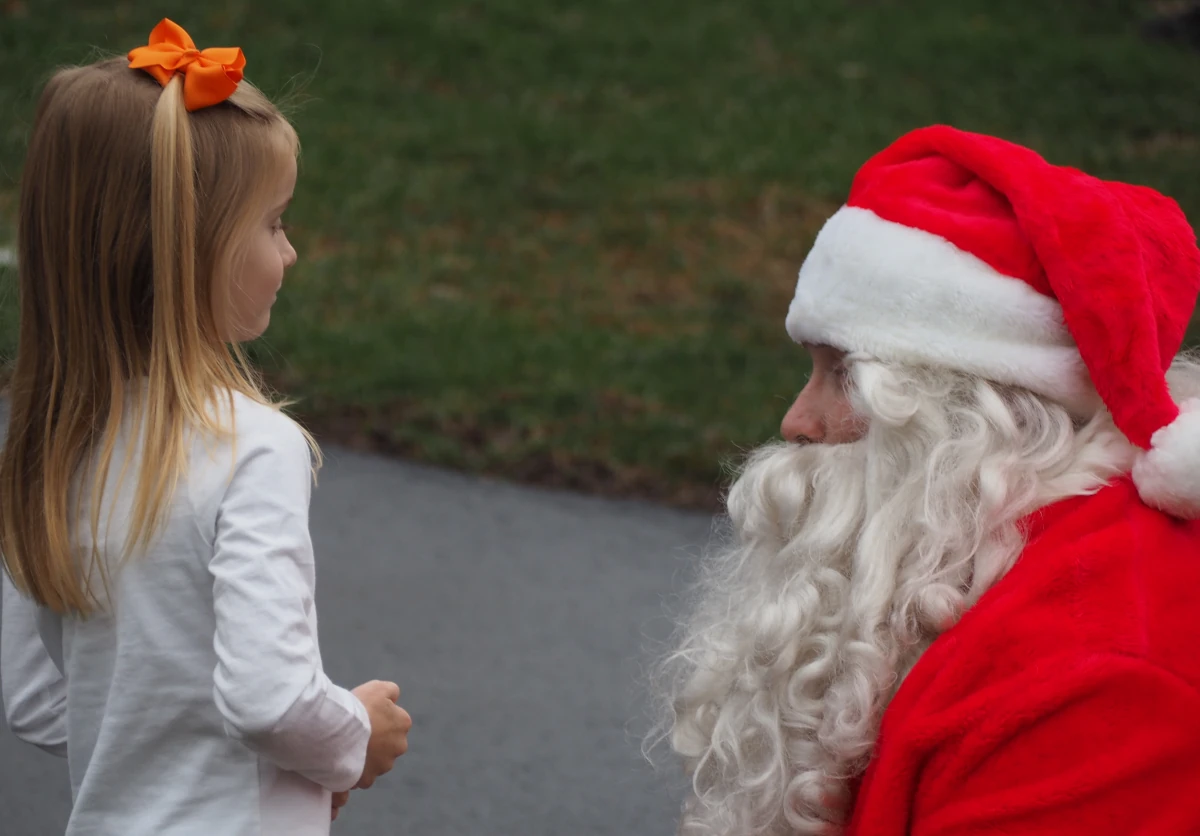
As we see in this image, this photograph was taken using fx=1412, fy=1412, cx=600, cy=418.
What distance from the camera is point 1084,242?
1669 mm

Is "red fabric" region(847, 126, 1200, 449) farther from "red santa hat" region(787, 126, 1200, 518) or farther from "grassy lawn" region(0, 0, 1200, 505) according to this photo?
"grassy lawn" region(0, 0, 1200, 505)

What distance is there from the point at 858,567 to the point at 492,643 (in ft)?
7.69

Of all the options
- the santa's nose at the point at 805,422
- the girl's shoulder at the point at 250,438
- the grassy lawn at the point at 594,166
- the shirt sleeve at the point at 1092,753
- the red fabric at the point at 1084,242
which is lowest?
the grassy lawn at the point at 594,166

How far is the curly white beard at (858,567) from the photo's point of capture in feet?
5.66

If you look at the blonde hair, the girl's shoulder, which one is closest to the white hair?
the girl's shoulder

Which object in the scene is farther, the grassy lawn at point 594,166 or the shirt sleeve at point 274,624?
the grassy lawn at point 594,166

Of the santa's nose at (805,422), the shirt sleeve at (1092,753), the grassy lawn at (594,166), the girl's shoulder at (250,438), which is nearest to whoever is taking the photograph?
Answer: the shirt sleeve at (1092,753)

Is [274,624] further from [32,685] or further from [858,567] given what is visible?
[858,567]

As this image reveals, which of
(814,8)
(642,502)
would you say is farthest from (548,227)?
(814,8)

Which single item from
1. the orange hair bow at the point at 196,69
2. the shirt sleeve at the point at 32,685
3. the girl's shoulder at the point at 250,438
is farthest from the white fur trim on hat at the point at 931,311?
the shirt sleeve at the point at 32,685

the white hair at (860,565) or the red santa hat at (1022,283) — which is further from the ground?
the red santa hat at (1022,283)

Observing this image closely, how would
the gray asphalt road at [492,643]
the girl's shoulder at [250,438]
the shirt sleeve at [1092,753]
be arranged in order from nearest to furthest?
the shirt sleeve at [1092,753], the girl's shoulder at [250,438], the gray asphalt road at [492,643]

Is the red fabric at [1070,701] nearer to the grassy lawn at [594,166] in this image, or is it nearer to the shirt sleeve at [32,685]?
the shirt sleeve at [32,685]

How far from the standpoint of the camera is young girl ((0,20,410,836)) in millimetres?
1702
